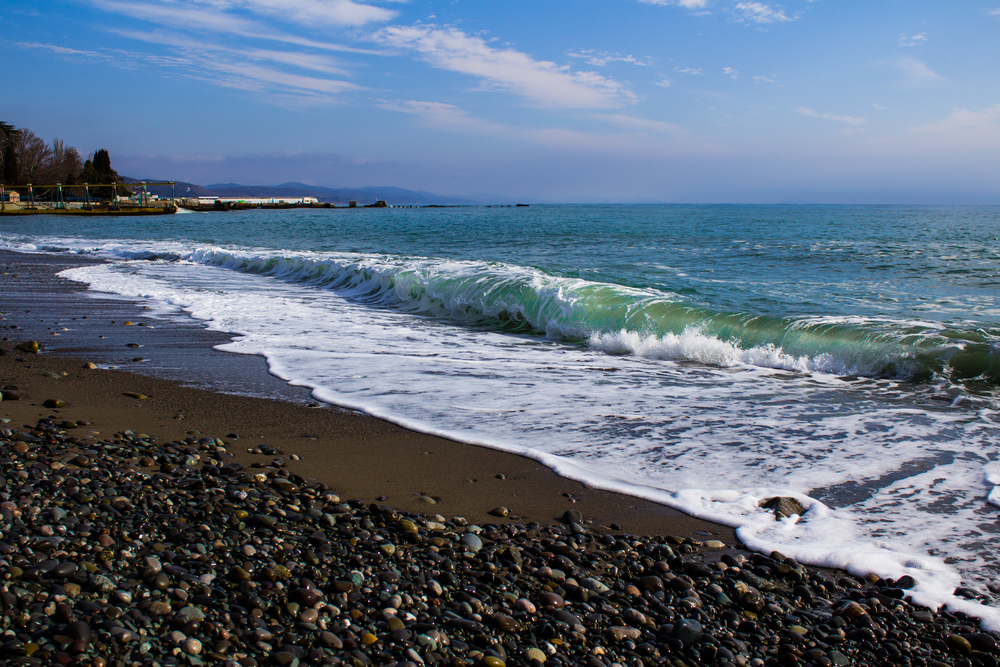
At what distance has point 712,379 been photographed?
6508 mm

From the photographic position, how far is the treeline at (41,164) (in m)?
81.2

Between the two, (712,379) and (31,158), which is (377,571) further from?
(31,158)

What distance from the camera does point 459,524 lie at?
2.99m

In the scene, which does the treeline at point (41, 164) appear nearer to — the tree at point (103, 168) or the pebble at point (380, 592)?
the tree at point (103, 168)

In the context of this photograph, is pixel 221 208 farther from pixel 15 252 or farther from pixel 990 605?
pixel 990 605

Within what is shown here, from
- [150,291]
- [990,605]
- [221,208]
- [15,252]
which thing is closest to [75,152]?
[221,208]

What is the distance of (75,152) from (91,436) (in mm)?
124078

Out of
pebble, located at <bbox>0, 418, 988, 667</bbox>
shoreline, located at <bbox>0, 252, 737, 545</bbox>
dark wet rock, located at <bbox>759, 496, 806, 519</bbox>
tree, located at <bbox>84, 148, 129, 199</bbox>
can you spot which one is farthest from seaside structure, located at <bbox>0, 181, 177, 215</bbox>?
dark wet rock, located at <bbox>759, 496, 806, 519</bbox>

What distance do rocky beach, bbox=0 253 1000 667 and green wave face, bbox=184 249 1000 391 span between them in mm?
4611

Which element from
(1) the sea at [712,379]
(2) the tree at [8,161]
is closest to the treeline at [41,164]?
(2) the tree at [8,161]

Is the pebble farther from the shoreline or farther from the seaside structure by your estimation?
the seaside structure

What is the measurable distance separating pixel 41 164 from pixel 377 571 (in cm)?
11722

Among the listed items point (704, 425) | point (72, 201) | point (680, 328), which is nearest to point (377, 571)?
point (704, 425)

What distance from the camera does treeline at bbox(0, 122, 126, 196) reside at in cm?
8125
